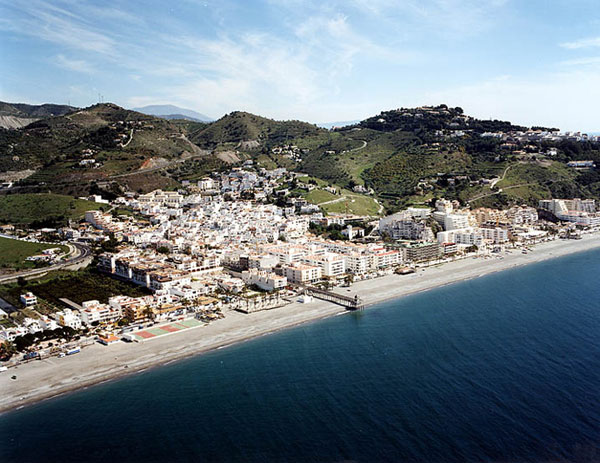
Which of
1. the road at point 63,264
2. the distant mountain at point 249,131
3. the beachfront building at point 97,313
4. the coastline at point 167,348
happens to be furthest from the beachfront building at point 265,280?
the distant mountain at point 249,131

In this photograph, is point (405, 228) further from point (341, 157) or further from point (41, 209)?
point (41, 209)

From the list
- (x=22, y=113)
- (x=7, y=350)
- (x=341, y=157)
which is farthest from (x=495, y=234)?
(x=22, y=113)

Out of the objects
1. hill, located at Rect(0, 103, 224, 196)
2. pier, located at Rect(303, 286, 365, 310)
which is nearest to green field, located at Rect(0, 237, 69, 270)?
hill, located at Rect(0, 103, 224, 196)

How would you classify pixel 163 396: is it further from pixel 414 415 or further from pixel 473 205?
pixel 473 205

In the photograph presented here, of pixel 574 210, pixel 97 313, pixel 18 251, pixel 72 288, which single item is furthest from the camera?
pixel 574 210

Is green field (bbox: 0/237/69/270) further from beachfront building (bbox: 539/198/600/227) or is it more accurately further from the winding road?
beachfront building (bbox: 539/198/600/227)
